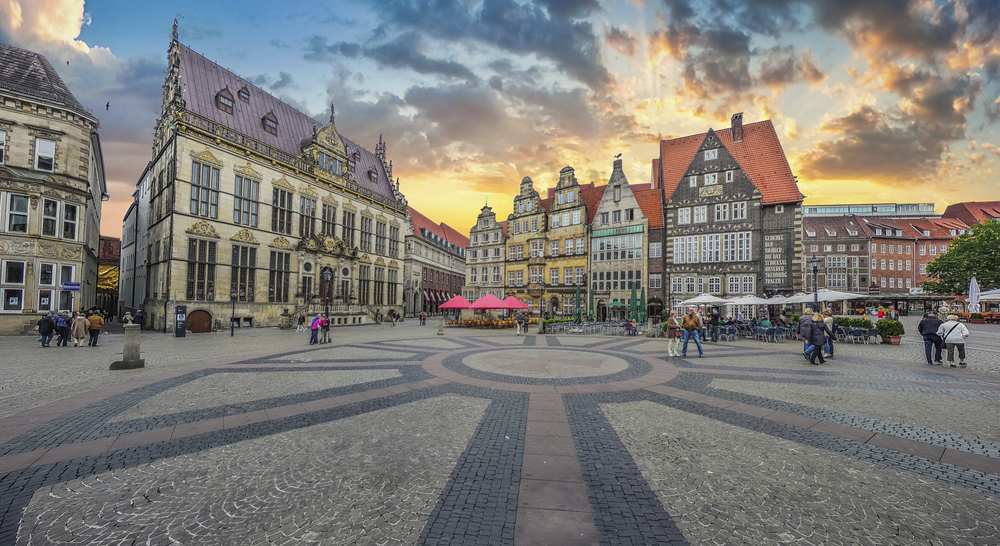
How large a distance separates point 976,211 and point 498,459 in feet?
355

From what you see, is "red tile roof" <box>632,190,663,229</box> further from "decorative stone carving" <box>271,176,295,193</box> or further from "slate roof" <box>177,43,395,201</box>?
"decorative stone carving" <box>271,176,295,193</box>

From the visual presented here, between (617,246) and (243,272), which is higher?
(617,246)

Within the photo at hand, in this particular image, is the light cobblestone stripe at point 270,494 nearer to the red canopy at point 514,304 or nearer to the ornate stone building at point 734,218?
the red canopy at point 514,304

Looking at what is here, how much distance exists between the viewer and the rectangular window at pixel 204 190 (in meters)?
27.2

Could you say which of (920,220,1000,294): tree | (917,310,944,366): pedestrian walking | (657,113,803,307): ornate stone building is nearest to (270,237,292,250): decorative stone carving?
(657,113,803,307): ornate stone building

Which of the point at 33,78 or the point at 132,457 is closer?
the point at 132,457

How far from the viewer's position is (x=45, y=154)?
71.8 feet

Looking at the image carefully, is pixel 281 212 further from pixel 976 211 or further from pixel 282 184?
pixel 976 211

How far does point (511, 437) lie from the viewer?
19.5 feet

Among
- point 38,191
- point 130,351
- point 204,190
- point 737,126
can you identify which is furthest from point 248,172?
point 737,126

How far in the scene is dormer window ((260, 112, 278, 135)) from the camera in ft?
113

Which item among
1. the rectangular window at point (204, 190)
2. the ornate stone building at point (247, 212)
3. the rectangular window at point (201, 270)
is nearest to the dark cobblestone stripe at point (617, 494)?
the ornate stone building at point (247, 212)

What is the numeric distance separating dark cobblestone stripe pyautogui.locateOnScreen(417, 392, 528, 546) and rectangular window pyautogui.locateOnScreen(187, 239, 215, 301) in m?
29.6

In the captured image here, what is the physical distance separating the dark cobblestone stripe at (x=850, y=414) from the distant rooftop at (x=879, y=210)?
97109mm
